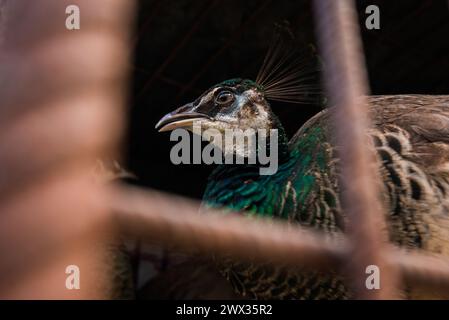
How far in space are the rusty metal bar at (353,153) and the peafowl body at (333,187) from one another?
2.88 ft

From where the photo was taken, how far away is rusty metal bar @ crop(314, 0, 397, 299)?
50 centimetres

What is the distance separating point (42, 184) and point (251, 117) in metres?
1.77

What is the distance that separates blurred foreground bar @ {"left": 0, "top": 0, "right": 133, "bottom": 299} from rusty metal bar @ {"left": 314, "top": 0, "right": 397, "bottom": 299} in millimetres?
219

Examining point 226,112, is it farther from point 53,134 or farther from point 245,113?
point 53,134

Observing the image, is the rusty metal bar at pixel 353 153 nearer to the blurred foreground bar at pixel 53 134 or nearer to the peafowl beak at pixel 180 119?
the blurred foreground bar at pixel 53 134

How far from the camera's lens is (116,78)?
0.44m

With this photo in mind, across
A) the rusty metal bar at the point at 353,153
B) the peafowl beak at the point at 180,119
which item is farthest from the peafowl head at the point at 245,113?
the rusty metal bar at the point at 353,153

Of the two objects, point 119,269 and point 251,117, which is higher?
point 251,117

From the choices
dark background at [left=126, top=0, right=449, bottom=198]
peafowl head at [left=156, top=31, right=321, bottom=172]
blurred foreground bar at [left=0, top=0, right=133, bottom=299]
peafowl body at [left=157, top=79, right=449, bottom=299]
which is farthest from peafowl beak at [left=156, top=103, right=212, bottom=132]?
blurred foreground bar at [left=0, top=0, right=133, bottom=299]

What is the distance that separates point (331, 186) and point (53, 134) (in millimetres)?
1281

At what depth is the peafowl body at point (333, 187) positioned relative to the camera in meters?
1.46
